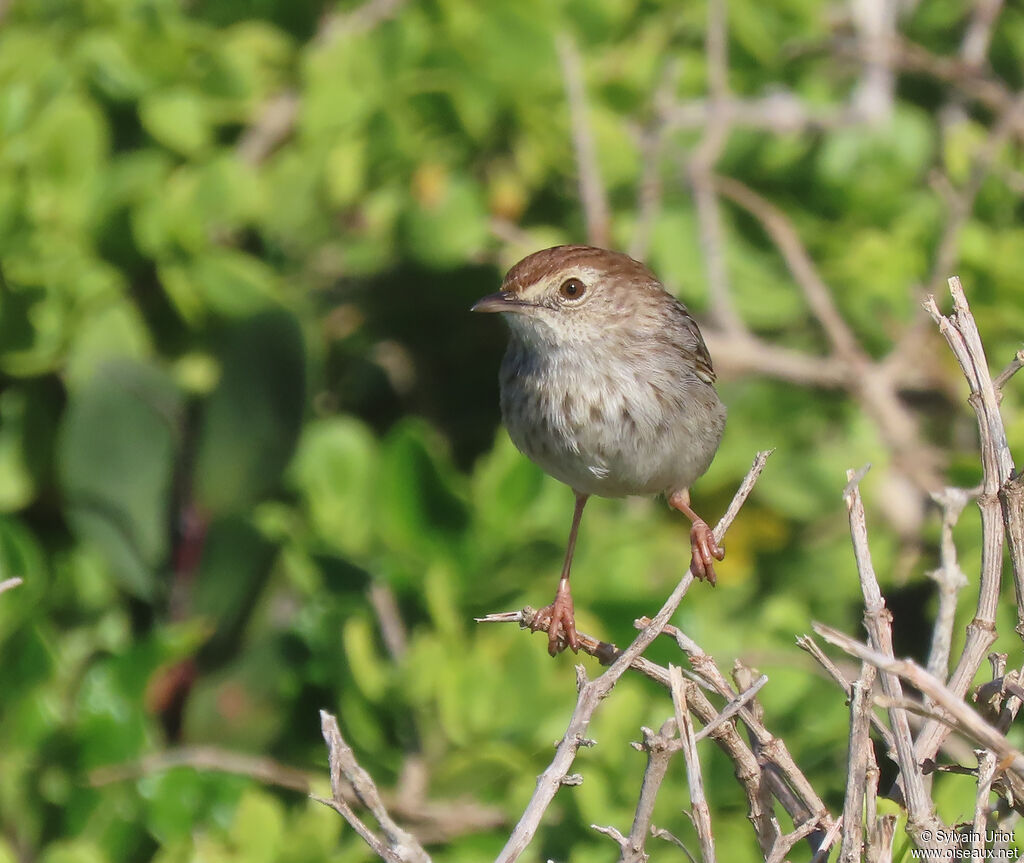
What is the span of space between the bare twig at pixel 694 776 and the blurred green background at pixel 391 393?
1.27 meters

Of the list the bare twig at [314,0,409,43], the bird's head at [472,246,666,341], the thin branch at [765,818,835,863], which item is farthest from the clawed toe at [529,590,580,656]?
the bare twig at [314,0,409,43]

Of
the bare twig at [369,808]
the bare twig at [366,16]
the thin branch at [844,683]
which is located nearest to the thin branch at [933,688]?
the thin branch at [844,683]

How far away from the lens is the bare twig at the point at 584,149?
195 inches

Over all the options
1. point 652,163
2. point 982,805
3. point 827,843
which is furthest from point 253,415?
point 982,805

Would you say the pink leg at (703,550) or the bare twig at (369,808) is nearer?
the bare twig at (369,808)

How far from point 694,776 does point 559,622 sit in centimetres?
123

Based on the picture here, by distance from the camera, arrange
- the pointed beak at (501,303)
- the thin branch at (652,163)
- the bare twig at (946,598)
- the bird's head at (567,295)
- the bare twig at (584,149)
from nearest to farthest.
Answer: the bare twig at (946,598)
the pointed beak at (501,303)
the bird's head at (567,295)
the bare twig at (584,149)
the thin branch at (652,163)

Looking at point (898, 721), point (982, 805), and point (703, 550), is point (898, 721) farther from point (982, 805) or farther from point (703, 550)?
point (703, 550)

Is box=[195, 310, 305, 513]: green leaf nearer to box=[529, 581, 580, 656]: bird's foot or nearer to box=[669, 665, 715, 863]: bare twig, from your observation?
box=[529, 581, 580, 656]: bird's foot

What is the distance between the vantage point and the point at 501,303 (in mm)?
3748

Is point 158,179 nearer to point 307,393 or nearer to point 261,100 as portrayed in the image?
point 261,100

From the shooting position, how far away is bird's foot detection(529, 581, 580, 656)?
3.31 meters

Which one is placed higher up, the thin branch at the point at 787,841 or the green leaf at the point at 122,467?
the thin branch at the point at 787,841

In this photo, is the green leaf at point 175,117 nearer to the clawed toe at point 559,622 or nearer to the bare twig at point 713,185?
the bare twig at point 713,185
